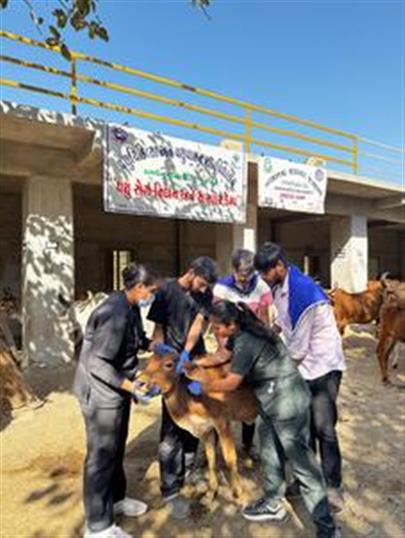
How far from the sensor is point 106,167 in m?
8.42

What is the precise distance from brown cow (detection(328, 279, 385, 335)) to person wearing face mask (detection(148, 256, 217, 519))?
5.97 m

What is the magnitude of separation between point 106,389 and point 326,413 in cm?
146

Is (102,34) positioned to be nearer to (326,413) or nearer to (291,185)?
(326,413)

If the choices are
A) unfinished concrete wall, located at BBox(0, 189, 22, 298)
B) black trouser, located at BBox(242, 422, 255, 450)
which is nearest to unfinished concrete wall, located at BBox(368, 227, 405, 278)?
unfinished concrete wall, located at BBox(0, 189, 22, 298)

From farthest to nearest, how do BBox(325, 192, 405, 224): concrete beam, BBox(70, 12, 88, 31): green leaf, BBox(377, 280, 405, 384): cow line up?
BBox(325, 192, 405, 224): concrete beam
BBox(377, 280, 405, 384): cow
BBox(70, 12, 88, 31): green leaf

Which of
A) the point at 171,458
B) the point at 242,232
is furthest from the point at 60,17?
the point at 242,232

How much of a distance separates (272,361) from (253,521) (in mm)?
1211

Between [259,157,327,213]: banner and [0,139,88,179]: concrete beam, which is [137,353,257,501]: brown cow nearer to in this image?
[0,139,88,179]: concrete beam

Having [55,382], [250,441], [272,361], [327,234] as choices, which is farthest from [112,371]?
[327,234]

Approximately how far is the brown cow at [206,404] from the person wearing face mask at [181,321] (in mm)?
224

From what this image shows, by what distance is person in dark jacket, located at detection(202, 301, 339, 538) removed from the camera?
3248 millimetres

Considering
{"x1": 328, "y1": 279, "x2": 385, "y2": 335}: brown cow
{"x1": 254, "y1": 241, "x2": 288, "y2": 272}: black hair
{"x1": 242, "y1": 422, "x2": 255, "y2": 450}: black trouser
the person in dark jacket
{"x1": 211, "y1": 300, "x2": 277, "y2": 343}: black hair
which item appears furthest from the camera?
{"x1": 328, "y1": 279, "x2": 385, "y2": 335}: brown cow

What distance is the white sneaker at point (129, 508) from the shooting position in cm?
381

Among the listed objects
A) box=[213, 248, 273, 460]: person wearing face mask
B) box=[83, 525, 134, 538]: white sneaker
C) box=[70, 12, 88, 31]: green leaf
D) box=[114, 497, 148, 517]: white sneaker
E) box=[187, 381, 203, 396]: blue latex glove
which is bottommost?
box=[114, 497, 148, 517]: white sneaker
